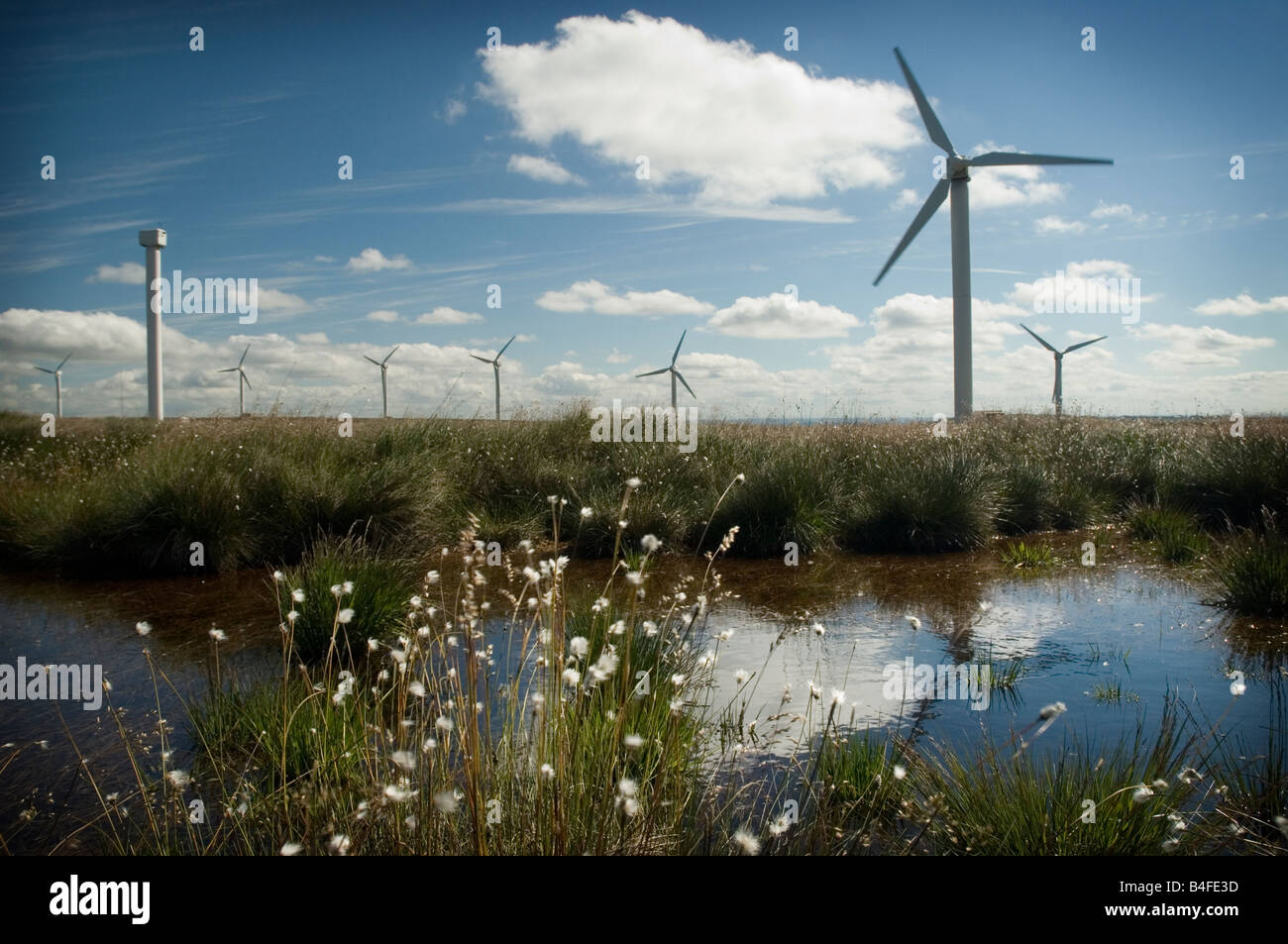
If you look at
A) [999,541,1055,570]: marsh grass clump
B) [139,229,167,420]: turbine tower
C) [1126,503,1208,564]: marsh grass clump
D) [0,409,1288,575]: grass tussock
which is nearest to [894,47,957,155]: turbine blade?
[0,409,1288,575]: grass tussock

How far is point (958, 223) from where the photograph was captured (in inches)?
970

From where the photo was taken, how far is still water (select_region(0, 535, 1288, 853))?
12.8 ft

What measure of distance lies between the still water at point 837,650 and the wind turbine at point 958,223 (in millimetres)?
16724

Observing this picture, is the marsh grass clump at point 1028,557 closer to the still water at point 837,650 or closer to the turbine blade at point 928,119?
the still water at point 837,650

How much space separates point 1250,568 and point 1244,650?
1.55 m

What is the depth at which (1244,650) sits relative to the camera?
546 centimetres

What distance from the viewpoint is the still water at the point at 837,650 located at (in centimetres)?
391

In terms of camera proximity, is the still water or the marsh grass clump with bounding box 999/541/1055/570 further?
the marsh grass clump with bounding box 999/541/1055/570

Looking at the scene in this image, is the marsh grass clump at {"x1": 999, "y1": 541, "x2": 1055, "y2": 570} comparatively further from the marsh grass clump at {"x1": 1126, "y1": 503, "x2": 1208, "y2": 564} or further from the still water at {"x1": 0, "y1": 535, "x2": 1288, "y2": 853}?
the marsh grass clump at {"x1": 1126, "y1": 503, "x2": 1208, "y2": 564}

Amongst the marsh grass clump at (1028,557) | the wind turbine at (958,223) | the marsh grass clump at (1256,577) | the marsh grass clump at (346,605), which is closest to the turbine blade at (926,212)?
the wind turbine at (958,223)

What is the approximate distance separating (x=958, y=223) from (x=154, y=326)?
84.0ft

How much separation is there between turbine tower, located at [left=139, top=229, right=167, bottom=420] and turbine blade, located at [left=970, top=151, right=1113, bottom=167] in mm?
24987

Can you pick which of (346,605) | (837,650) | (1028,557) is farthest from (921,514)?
(346,605)

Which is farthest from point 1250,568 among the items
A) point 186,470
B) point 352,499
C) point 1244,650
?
point 186,470
